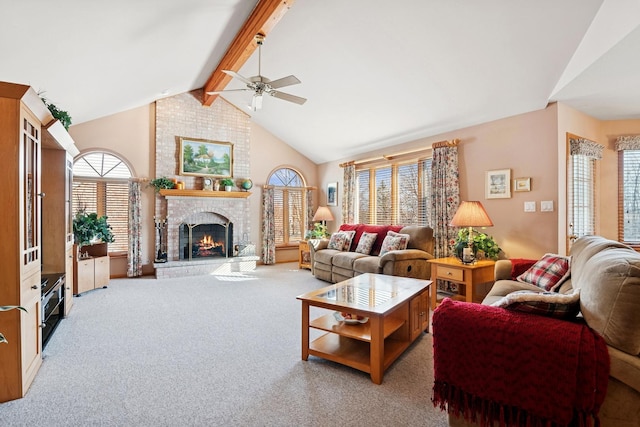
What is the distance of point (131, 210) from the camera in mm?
5938

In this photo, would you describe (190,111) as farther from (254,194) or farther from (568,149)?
(568,149)

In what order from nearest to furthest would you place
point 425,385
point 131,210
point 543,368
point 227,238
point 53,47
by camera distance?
point 543,368, point 425,385, point 53,47, point 131,210, point 227,238

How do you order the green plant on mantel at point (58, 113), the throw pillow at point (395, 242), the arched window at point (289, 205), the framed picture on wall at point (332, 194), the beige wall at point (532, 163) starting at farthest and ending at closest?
the arched window at point (289, 205) < the framed picture on wall at point (332, 194) < the throw pillow at point (395, 242) < the beige wall at point (532, 163) < the green plant on mantel at point (58, 113)

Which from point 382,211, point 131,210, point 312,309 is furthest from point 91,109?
point 382,211

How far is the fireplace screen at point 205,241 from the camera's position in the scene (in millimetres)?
6555

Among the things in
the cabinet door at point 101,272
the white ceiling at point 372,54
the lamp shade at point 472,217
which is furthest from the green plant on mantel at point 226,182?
the lamp shade at point 472,217

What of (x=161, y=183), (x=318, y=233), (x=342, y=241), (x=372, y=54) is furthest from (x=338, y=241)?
(x=161, y=183)

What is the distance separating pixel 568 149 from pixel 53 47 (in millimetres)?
5783

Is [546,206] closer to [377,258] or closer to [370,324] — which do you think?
[377,258]

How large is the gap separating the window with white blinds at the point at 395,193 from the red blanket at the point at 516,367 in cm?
378

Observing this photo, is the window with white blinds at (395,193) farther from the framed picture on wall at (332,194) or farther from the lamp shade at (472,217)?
the lamp shade at (472,217)

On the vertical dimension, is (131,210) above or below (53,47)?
below

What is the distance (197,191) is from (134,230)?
134 cm

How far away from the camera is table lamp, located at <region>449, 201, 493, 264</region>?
3941 millimetres
